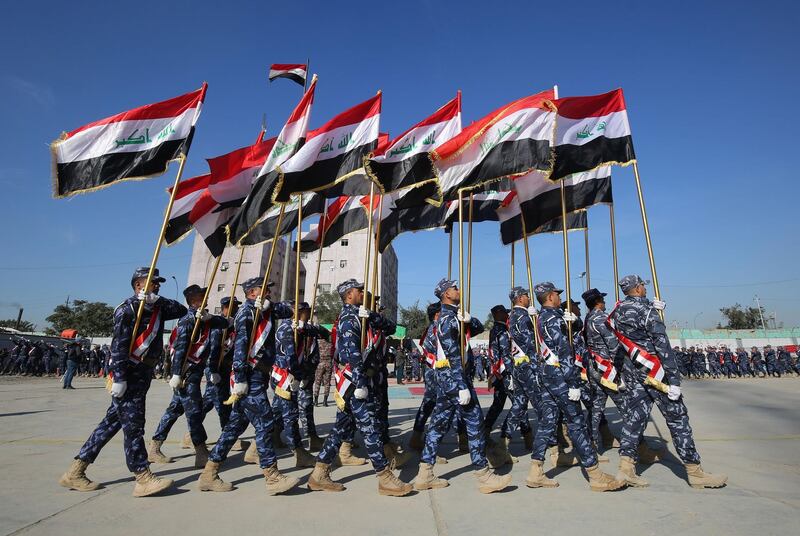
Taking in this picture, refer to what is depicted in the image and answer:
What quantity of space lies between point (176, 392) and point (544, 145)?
20.3ft

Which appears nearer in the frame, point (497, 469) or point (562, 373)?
point (562, 373)

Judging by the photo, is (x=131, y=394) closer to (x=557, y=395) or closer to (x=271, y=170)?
(x=271, y=170)

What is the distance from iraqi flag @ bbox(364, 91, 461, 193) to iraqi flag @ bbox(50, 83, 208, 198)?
2687mm

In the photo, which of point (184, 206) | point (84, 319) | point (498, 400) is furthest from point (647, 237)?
point (84, 319)

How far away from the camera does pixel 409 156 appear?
732cm

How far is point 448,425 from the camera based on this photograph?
16.0ft

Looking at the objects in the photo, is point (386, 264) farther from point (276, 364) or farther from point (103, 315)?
point (276, 364)

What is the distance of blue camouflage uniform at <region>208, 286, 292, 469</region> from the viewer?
4.60m

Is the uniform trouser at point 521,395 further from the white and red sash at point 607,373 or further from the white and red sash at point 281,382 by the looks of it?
the white and red sash at point 281,382

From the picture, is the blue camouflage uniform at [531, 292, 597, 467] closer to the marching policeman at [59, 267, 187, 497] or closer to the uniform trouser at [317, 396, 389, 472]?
the uniform trouser at [317, 396, 389, 472]

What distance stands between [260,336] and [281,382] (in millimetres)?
626

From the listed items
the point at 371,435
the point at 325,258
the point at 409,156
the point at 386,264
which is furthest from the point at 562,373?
the point at 386,264

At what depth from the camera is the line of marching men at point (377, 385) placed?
4523 millimetres

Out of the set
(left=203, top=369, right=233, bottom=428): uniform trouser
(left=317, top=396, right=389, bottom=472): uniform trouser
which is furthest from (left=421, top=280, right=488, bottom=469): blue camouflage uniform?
(left=203, top=369, right=233, bottom=428): uniform trouser
